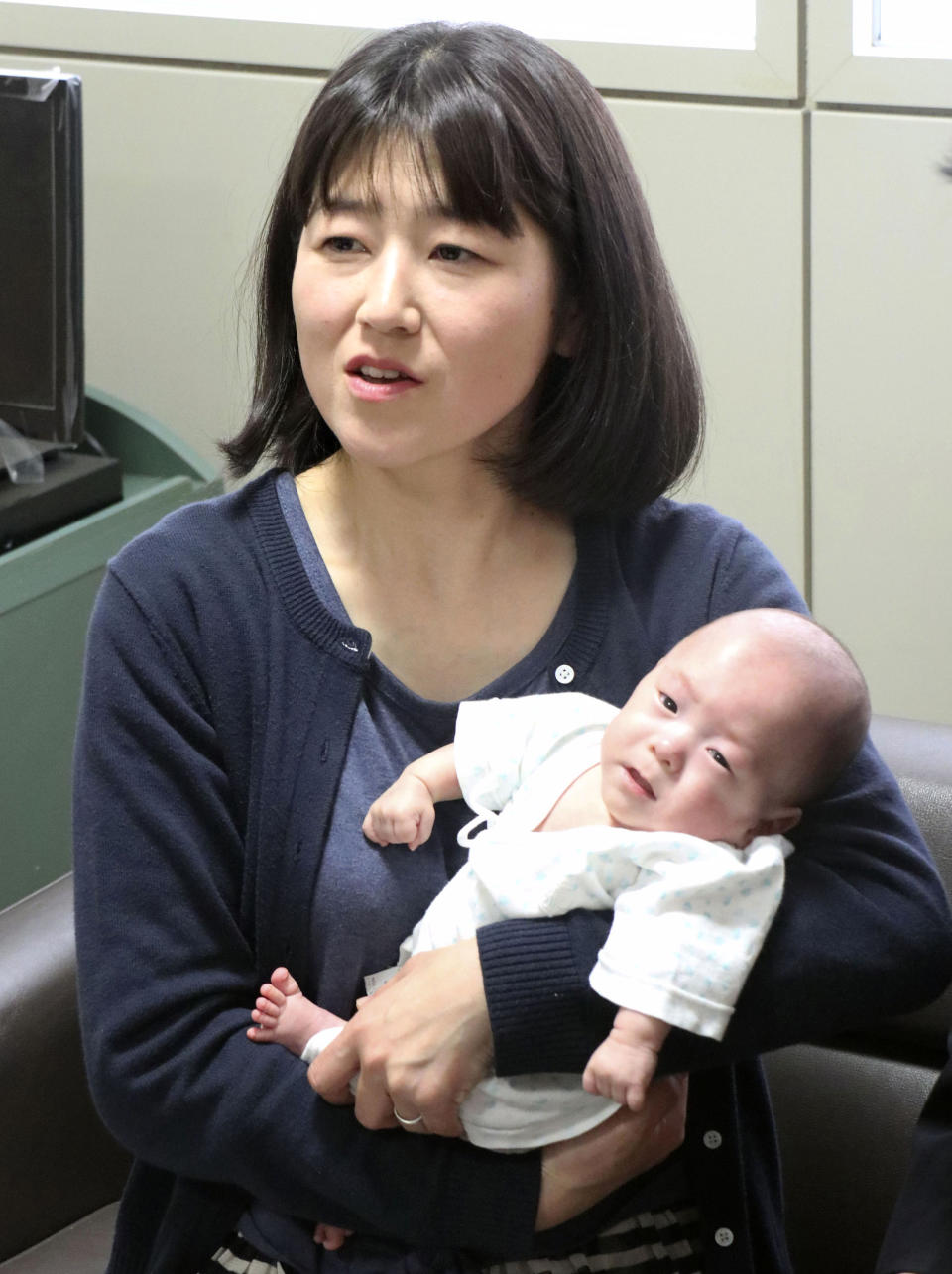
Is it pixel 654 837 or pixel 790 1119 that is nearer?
pixel 654 837

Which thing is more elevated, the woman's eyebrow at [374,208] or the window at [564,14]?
the window at [564,14]

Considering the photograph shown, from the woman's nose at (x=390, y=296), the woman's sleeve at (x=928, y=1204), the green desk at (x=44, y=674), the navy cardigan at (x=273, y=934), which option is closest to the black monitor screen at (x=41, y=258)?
the green desk at (x=44, y=674)

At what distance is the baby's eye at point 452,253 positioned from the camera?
1.28m

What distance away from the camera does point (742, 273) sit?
2.50 meters

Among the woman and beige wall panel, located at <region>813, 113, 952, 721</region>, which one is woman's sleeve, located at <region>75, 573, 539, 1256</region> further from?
beige wall panel, located at <region>813, 113, 952, 721</region>

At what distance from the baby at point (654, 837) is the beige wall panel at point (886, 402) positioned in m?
1.30

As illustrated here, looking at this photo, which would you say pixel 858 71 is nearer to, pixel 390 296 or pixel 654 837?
pixel 390 296

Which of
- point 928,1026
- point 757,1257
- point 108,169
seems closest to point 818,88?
point 108,169

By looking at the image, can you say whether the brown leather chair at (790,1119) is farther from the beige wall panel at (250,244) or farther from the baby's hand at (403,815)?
the beige wall panel at (250,244)

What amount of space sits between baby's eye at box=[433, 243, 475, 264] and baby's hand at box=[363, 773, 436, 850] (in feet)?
1.33

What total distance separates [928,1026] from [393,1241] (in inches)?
24.7

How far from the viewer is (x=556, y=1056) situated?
3.97 ft

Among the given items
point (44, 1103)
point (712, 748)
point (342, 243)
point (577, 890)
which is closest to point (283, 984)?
point (577, 890)

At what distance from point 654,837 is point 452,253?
478 mm
